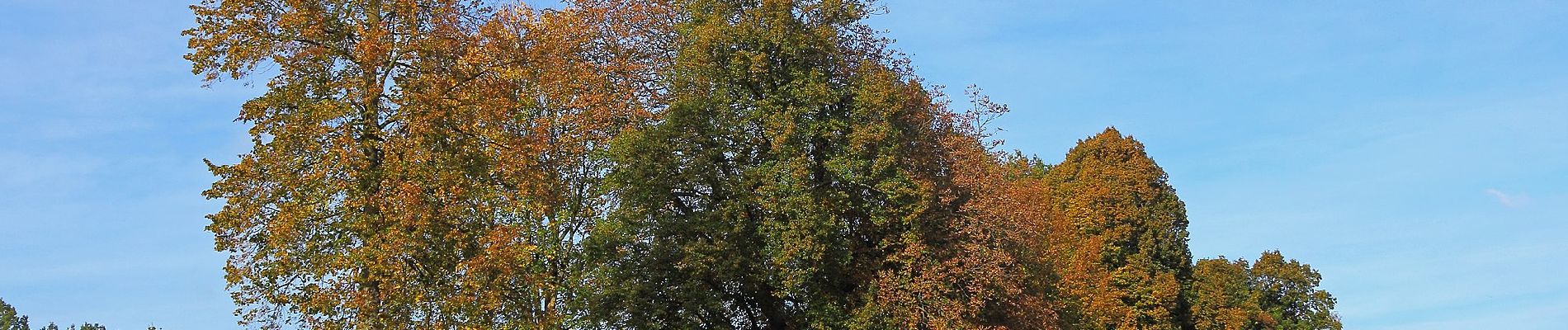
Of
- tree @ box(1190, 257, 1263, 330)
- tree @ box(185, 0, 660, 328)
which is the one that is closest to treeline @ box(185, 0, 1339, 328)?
tree @ box(185, 0, 660, 328)

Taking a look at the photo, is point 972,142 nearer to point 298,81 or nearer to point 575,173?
point 575,173

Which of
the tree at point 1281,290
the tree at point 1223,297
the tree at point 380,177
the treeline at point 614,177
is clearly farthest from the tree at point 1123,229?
the tree at point 380,177

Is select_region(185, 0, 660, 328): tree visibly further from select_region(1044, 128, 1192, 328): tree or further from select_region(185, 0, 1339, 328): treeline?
select_region(1044, 128, 1192, 328): tree

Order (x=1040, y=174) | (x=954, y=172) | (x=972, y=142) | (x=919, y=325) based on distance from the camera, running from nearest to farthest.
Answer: (x=919, y=325) → (x=954, y=172) → (x=972, y=142) → (x=1040, y=174)

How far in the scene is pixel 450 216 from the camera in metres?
26.7

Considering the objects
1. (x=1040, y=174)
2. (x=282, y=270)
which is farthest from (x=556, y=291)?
(x=1040, y=174)

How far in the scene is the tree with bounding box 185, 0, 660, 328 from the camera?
2562 centimetres

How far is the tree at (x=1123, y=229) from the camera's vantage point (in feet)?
190

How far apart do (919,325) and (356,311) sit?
15.4 m
